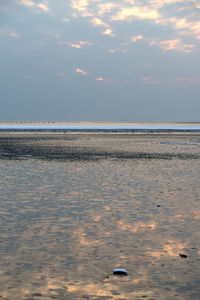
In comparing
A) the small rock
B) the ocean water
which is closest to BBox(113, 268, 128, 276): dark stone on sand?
the small rock

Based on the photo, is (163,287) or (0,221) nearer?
(163,287)

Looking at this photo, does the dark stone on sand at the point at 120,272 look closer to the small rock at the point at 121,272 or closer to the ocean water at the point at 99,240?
the small rock at the point at 121,272

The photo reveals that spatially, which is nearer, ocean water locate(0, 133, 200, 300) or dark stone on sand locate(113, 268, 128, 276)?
ocean water locate(0, 133, 200, 300)

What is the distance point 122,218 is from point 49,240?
110 inches

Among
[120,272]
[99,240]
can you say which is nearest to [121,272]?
[120,272]

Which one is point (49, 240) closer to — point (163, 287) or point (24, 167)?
point (163, 287)

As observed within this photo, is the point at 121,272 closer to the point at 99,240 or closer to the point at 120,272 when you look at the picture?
the point at 120,272

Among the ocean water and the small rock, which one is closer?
the ocean water

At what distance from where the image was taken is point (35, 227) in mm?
10109

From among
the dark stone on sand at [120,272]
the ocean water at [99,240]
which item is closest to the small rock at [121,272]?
the dark stone on sand at [120,272]

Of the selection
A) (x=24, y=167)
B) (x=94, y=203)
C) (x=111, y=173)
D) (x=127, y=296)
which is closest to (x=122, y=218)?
(x=94, y=203)

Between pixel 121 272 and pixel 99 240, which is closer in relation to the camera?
pixel 121 272

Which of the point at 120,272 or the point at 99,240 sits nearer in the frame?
the point at 120,272

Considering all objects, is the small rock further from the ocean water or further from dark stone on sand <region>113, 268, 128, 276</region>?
the ocean water
